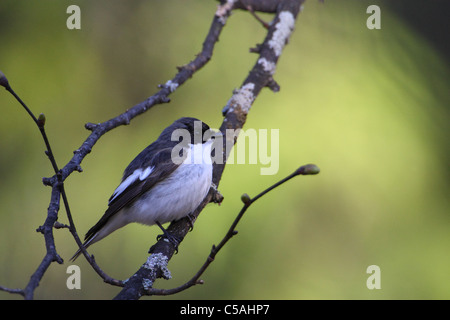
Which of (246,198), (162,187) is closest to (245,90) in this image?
(162,187)

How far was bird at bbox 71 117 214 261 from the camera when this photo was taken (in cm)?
241

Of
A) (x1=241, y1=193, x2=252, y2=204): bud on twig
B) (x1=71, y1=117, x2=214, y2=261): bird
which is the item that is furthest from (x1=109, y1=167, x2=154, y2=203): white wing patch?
(x1=241, y1=193, x2=252, y2=204): bud on twig

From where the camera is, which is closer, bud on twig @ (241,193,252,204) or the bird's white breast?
bud on twig @ (241,193,252,204)

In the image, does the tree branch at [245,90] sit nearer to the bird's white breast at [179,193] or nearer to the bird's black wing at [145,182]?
the bird's white breast at [179,193]

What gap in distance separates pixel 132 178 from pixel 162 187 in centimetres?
17

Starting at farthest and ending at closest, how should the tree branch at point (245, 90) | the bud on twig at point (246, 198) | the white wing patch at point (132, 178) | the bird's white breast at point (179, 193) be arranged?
the white wing patch at point (132, 178) < the bird's white breast at point (179, 193) < the tree branch at point (245, 90) < the bud on twig at point (246, 198)

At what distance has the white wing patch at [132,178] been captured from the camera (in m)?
2.53

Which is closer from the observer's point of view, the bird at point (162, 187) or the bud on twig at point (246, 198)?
the bud on twig at point (246, 198)

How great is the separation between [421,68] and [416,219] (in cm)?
99

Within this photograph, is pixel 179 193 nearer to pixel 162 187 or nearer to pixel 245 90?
pixel 162 187

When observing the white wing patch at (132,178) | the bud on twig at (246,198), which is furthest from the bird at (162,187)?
the bud on twig at (246,198)

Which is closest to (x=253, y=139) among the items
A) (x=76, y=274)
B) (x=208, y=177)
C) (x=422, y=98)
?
(x=208, y=177)

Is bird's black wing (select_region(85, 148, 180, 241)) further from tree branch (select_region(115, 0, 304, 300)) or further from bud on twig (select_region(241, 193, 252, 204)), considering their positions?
bud on twig (select_region(241, 193, 252, 204))

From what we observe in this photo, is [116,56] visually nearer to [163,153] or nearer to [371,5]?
[163,153]
